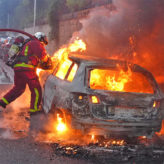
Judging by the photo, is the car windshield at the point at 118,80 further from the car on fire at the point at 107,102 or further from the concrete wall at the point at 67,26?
the concrete wall at the point at 67,26

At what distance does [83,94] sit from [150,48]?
5.67 metres

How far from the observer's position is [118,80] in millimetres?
5457

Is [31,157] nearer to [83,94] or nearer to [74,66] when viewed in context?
[83,94]

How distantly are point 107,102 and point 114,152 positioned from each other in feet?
2.56

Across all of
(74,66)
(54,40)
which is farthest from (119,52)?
(54,40)

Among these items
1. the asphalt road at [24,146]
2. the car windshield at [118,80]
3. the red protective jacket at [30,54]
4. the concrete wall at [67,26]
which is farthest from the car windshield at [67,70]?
the concrete wall at [67,26]

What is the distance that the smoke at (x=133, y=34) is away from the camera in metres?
9.73

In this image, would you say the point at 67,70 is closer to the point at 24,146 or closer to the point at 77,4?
the point at 24,146

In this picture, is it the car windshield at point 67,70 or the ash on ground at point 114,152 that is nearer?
the ash on ground at point 114,152

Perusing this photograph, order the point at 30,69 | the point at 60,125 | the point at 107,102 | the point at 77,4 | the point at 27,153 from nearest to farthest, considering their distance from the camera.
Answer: the point at 27,153
the point at 107,102
the point at 60,125
the point at 30,69
the point at 77,4

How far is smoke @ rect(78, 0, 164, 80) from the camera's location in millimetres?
9734

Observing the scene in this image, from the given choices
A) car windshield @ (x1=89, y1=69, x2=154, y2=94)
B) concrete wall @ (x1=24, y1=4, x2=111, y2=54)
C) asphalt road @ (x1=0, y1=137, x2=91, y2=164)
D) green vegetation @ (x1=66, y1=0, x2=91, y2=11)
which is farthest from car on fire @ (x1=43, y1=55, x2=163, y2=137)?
green vegetation @ (x1=66, y1=0, x2=91, y2=11)

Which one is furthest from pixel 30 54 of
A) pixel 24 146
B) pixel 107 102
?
pixel 107 102

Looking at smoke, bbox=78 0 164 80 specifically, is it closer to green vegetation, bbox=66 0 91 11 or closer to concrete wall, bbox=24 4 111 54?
concrete wall, bbox=24 4 111 54
